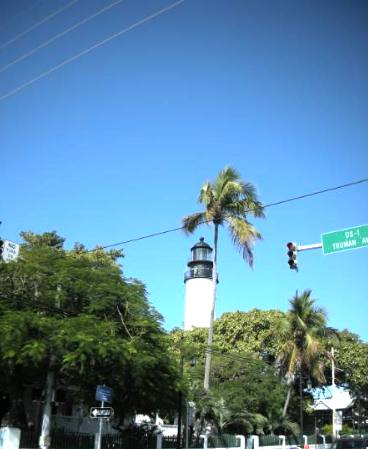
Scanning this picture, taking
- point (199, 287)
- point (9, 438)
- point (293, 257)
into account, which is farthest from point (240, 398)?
point (199, 287)

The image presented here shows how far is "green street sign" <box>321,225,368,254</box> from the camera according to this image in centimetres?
1516

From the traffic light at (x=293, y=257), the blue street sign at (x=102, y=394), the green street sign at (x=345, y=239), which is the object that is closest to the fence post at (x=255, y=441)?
the blue street sign at (x=102, y=394)

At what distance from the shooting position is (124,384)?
76.5ft

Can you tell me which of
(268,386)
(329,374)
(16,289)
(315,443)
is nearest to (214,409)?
(268,386)

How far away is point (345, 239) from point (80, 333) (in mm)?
10348

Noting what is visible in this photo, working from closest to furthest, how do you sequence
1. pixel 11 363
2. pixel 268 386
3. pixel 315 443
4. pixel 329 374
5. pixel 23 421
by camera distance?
pixel 11 363
pixel 23 421
pixel 268 386
pixel 315 443
pixel 329 374

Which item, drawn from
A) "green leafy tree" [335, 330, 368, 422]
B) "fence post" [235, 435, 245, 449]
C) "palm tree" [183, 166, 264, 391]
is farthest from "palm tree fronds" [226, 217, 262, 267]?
"green leafy tree" [335, 330, 368, 422]

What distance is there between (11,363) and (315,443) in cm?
3263

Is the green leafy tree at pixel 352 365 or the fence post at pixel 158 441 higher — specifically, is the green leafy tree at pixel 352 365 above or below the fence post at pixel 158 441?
above

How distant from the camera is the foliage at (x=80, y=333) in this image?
68.9ft

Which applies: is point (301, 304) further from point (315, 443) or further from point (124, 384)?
point (124, 384)

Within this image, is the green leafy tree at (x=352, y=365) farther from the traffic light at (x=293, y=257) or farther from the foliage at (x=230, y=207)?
the traffic light at (x=293, y=257)

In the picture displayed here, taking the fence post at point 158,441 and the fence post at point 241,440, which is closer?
the fence post at point 158,441

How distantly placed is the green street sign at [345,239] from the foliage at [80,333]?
9.21 metres
